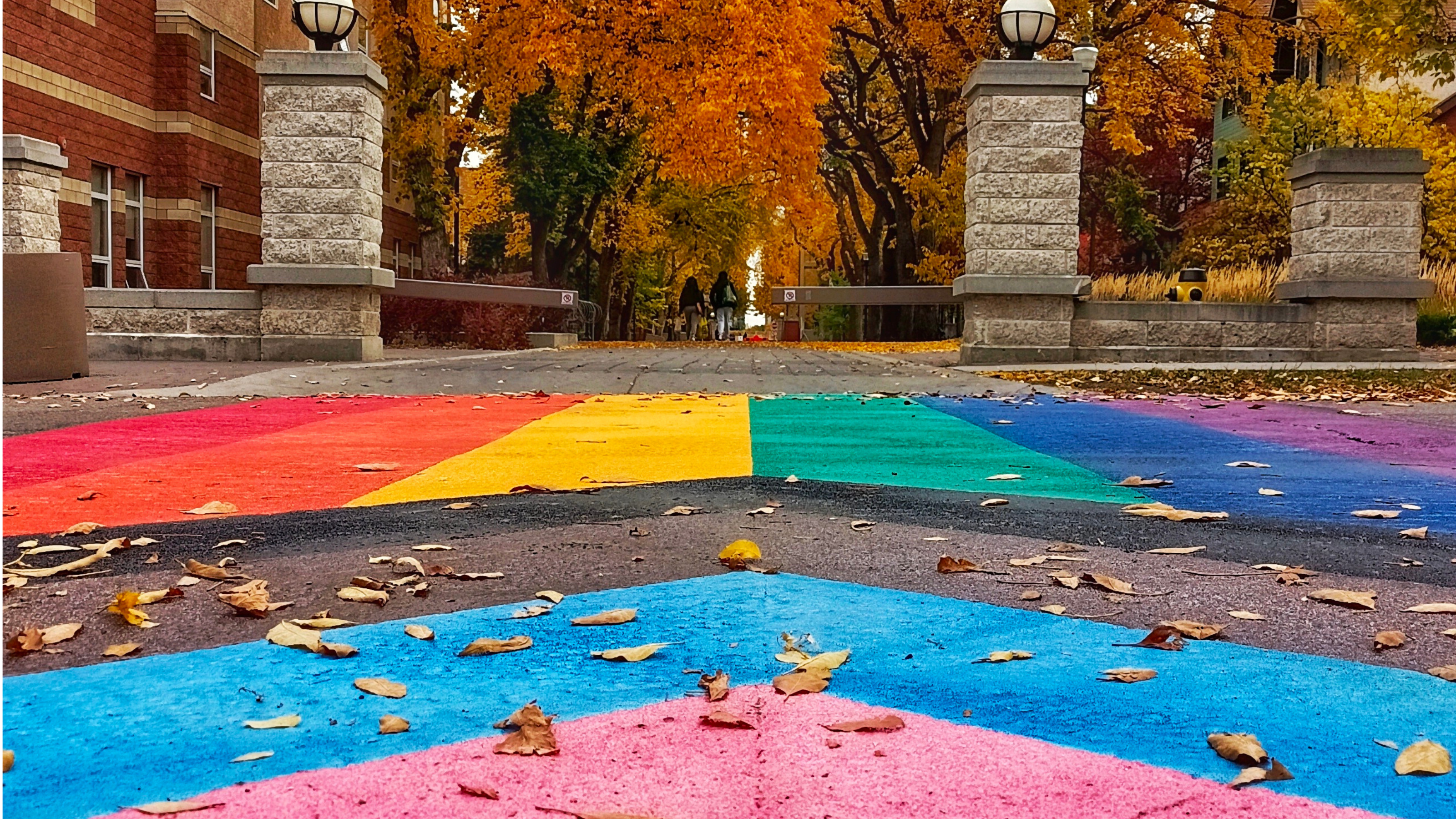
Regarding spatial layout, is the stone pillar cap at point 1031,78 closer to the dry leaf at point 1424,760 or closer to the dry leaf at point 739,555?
the dry leaf at point 739,555

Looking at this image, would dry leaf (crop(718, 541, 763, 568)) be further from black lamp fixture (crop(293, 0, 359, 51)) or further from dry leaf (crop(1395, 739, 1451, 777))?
black lamp fixture (crop(293, 0, 359, 51))

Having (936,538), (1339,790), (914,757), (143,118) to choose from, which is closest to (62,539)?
(936,538)

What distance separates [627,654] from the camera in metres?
2.87

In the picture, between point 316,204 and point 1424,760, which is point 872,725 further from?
point 316,204

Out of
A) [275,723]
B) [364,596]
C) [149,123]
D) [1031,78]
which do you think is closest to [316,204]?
[1031,78]

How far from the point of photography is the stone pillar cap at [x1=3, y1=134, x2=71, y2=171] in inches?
492

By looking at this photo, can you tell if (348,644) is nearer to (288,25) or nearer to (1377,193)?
(1377,193)

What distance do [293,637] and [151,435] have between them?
4939mm

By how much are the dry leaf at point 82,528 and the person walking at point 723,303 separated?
30.5m

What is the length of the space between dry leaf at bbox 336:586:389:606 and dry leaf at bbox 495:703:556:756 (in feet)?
3.39

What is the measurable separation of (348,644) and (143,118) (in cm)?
2331

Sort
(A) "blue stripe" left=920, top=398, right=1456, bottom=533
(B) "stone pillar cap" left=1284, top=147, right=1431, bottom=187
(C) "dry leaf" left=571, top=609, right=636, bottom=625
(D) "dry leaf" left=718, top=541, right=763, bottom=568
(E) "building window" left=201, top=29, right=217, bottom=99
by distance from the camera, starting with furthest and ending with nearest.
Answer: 1. (E) "building window" left=201, top=29, right=217, bottom=99
2. (B) "stone pillar cap" left=1284, top=147, right=1431, bottom=187
3. (A) "blue stripe" left=920, top=398, right=1456, bottom=533
4. (D) "dry leaf" left=718, top=541, right=763, bottom=568
5. (C) "dry leaf" left=571, top=609, right=636, bottom=625

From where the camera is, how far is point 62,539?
420 cm

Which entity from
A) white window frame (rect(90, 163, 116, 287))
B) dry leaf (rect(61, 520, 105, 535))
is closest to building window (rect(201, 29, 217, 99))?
white window frame (rect(90, 163, 116, 287))
